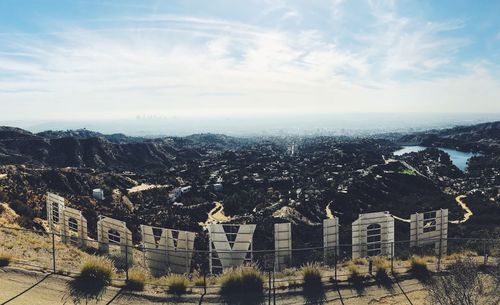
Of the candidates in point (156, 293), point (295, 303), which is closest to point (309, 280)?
point (295, 303)

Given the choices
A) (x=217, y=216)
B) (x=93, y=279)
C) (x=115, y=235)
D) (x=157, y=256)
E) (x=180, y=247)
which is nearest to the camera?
(x=93, y=279)

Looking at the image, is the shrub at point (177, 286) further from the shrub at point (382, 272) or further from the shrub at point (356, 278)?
the shrub at point (382, 272)

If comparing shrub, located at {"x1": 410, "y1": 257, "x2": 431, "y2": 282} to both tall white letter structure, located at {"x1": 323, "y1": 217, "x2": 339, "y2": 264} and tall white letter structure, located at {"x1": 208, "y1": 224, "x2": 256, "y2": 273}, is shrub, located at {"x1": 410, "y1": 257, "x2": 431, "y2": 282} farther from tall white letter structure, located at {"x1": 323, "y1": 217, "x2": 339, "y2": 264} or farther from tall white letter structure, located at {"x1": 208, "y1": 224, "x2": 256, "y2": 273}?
tall white letter structure, located at {"x1": 208, "y1": 224, "x2": 256, "y2": 273}

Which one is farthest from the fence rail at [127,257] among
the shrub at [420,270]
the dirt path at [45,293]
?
the dirt path at [45,293]

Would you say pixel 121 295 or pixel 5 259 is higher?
pixel 5 259

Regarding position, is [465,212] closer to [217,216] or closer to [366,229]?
[217,216]

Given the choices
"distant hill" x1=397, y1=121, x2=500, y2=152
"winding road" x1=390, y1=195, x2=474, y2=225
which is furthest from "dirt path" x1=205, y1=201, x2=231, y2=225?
"distant hill" x1=397, y1=121, x2=500, y2=152

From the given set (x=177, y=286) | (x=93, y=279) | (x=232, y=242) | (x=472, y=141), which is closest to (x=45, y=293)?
(x=93, y=279)
